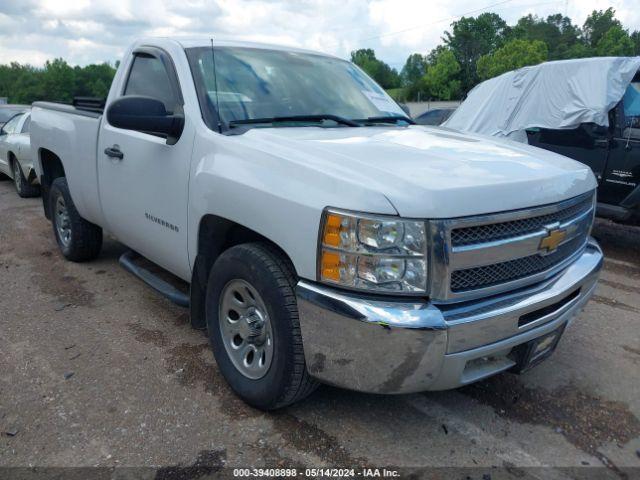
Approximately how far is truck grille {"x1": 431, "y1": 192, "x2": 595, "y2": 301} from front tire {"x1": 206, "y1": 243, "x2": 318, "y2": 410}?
2.27ft

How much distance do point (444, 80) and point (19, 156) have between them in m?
62.6

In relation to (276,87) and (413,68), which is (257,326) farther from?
(413,68)

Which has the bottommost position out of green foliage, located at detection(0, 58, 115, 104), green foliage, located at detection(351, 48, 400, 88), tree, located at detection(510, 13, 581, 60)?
green foliage, located at detection(0, 58, 115, 104)

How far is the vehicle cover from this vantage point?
6.36 m

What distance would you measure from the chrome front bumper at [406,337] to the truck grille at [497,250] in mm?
73

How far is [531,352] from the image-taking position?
262cm

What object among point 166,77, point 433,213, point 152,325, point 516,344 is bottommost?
point 152,325

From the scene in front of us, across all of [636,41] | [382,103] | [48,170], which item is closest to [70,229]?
[48,170]

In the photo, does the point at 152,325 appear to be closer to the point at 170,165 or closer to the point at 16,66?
the point at 170,165

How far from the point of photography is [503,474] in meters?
2.44

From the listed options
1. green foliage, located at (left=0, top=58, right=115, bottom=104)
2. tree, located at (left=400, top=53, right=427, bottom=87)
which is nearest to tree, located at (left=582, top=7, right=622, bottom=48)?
tree, located at (left=400, top=53, right=427, bottom=87)

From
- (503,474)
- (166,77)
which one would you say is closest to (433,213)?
(503,474)

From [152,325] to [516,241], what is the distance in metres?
2.69

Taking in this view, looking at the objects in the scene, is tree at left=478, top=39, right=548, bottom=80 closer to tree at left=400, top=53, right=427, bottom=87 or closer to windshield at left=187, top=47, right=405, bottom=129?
tree at left=400, top=53, right=427, bottom=87
